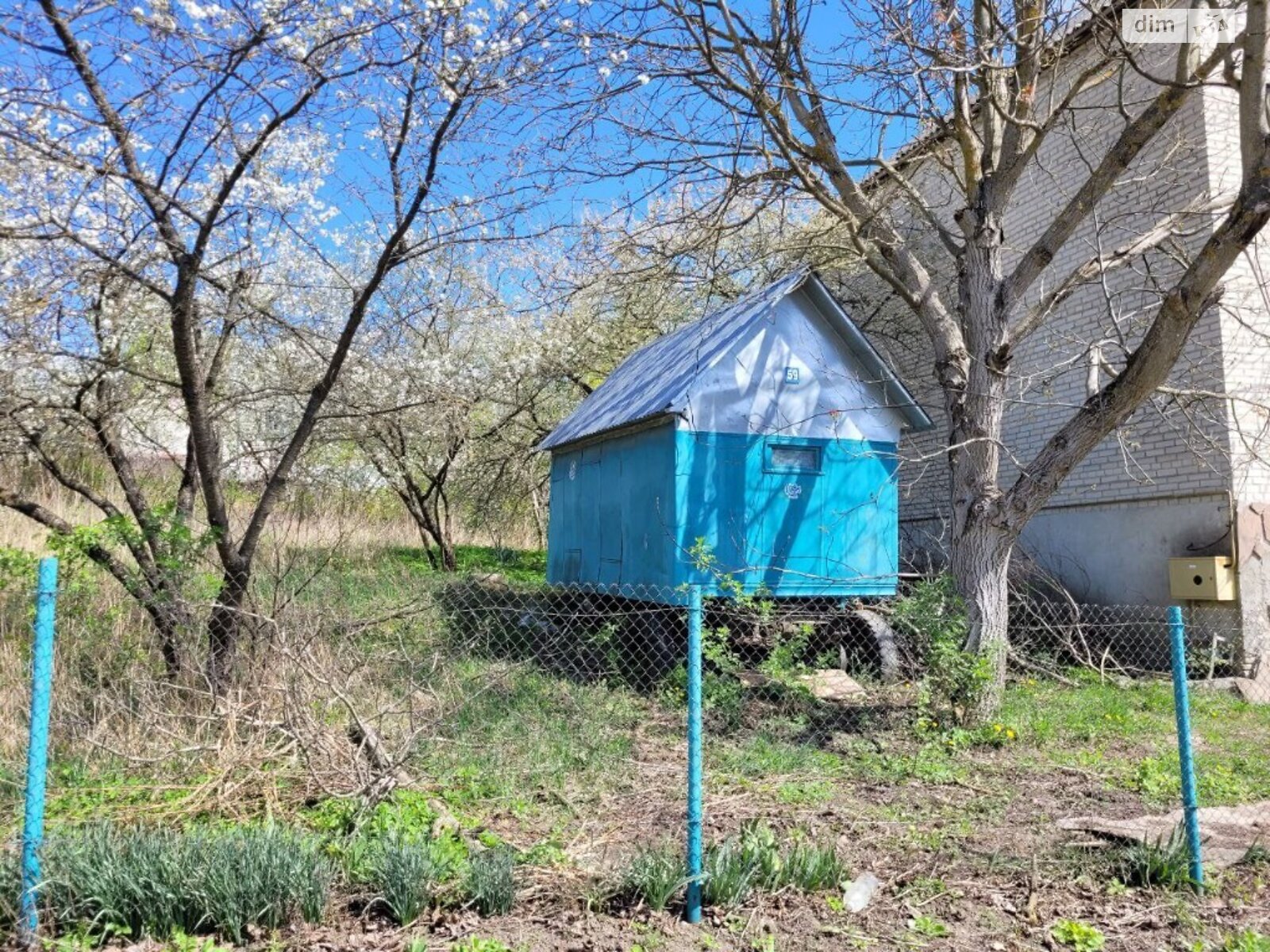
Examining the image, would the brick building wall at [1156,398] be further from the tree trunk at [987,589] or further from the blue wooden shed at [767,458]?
the tree trunk at [987,589]

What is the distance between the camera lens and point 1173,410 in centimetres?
1095

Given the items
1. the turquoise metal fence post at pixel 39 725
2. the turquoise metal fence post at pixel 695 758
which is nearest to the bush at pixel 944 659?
the turquoise metal fence post at pixel 695 758

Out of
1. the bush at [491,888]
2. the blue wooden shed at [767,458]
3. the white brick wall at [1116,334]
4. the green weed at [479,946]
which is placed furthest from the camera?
the white brick wall at [1116,334]

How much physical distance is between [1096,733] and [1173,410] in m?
5.06

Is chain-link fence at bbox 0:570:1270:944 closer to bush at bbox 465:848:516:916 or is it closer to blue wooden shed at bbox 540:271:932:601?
bush at bbox 465:848:516:916

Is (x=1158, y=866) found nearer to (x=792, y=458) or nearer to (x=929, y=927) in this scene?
(x=929, y=927)

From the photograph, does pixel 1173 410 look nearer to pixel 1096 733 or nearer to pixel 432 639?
pixel 1096 733

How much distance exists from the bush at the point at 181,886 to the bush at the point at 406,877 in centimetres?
23

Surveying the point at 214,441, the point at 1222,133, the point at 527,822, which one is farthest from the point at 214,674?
the point at 1222,133

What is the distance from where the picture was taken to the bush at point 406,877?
3.94 m

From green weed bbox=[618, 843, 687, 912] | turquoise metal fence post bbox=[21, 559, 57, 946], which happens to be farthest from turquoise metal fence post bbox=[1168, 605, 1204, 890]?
turquoise metal fence post bbox=[21, 559, 57, 946]

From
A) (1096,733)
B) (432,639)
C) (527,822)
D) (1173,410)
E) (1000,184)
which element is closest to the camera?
(527,822)

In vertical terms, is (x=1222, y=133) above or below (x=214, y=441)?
above

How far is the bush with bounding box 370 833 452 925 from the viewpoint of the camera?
3938 mm
